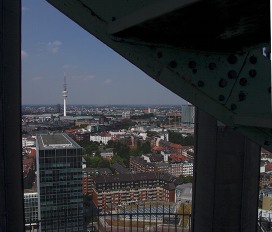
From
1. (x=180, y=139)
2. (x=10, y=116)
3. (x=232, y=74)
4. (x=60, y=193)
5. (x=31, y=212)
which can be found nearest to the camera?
(x=232, y=74)

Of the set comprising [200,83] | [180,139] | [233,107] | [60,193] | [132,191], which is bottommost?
[180,139]

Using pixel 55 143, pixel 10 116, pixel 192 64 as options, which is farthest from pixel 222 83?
pixel 55 143

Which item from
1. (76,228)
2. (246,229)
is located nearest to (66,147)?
(76,228)

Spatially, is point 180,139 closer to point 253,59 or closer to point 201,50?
point 253,59

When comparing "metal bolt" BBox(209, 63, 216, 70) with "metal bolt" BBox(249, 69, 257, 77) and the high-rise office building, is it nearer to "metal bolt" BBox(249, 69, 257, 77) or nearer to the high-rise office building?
"metal bolt" BBox(249, 69, 257, 77)

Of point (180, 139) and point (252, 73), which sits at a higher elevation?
point (252, 73)

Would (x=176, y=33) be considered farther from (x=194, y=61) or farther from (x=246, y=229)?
(x=246, y=229)

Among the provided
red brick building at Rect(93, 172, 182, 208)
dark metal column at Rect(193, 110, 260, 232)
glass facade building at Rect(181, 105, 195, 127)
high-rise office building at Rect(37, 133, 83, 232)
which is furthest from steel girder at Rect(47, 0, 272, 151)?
red brick building at Rect(93, 172, 182, 208)
